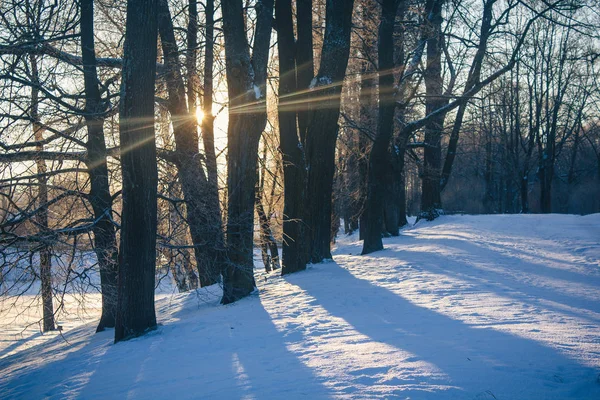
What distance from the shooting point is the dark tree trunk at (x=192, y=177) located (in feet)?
25.7

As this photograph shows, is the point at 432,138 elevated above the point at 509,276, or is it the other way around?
the point at 432,138

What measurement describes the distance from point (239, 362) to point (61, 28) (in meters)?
6.61

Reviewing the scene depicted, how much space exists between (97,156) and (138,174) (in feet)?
8.58

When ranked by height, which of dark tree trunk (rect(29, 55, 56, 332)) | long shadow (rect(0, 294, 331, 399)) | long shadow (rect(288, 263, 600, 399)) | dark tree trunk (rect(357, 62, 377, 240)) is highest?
dark tree trunk (rect(357, 62, 377, 240))

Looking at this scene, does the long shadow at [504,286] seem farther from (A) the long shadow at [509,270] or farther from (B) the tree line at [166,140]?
(B) the tree line at [166,140]

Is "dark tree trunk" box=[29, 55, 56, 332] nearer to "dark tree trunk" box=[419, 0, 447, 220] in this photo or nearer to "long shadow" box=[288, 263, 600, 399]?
"long shadow" box=[288, 263, 600, 399]

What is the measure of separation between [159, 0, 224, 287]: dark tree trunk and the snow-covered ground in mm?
918

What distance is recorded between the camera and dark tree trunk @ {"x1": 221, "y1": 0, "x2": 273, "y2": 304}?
7.61 meters

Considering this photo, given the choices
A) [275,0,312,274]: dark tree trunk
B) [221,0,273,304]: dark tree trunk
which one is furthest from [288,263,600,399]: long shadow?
[275,0,312,274]: dark tree trunk

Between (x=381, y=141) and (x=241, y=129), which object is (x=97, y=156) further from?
(x=381, y=141)

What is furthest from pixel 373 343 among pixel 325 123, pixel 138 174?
pixel 325 123

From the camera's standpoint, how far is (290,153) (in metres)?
9.95

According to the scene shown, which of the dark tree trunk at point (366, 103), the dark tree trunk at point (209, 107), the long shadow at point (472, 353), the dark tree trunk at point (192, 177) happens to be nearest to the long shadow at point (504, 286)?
the long shadow at point (472, 353)

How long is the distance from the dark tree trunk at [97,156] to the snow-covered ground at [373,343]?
45.6 inches
